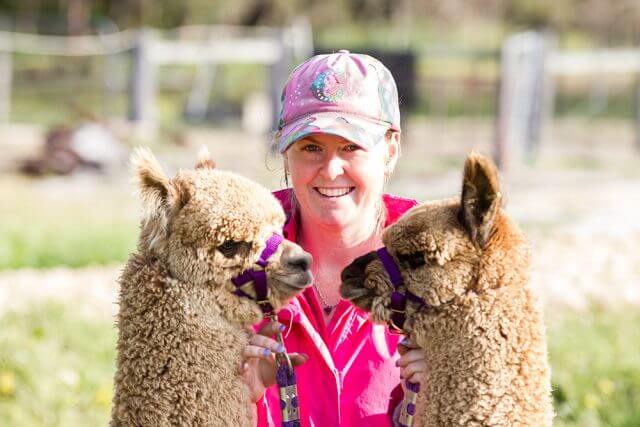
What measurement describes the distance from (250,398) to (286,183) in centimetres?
106

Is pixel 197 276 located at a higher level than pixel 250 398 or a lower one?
higher

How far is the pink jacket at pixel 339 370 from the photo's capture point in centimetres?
303

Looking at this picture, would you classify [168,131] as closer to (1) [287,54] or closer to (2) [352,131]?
(1) [287,54]

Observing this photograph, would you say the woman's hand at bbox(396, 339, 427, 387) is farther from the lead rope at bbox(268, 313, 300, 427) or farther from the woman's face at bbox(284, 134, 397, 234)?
the woman's face at bbox(284, 134, 397, 234)

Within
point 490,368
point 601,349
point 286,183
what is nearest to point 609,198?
point 601,349

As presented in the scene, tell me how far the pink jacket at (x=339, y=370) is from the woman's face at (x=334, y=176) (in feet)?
0.88

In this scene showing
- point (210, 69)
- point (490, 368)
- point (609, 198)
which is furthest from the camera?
point (210, 69)

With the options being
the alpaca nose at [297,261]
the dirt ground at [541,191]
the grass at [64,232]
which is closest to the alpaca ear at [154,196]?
the alpaca nose at [297,261]

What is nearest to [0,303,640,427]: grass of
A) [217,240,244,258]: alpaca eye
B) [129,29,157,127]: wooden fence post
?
[217,240,244,258]: alpaca eye

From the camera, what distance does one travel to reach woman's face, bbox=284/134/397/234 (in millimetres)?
3033

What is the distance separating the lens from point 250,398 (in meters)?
2.69

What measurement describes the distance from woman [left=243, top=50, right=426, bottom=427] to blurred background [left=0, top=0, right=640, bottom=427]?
615mm

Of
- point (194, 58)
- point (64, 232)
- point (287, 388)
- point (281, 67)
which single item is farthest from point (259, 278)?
point (194, 58)

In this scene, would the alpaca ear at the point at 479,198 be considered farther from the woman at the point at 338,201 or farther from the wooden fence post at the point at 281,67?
the wooden fence post at the point at 281,67
